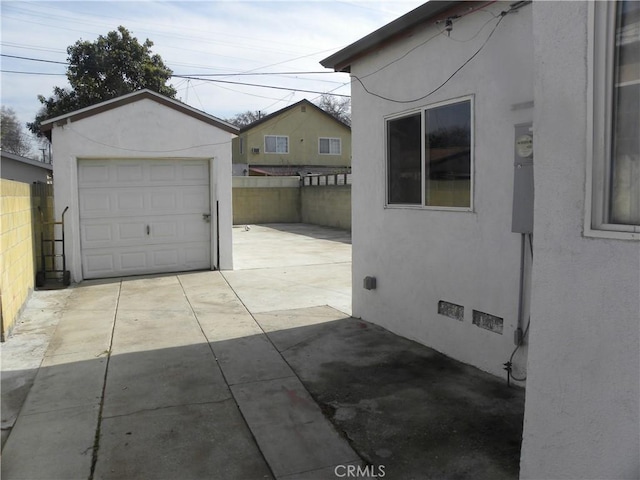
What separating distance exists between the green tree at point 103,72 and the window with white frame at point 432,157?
21.1 m

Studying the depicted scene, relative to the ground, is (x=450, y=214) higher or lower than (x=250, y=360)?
higher

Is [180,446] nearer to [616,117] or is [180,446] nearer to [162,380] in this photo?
[162,380]

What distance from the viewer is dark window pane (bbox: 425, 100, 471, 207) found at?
206 inches

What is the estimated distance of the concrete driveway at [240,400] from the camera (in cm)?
352

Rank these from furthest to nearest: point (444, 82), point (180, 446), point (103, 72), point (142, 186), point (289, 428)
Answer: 1. point (103, 72)
2. point (142, 186)
3. point (444, 82)
4. point (289, 428)
5. point (180, 446)

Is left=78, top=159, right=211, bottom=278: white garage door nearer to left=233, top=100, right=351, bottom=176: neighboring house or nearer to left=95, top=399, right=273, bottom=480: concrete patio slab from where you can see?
left=95, top=399, right=273, bottom=480: concrete patio slab

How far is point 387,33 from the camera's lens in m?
5.89

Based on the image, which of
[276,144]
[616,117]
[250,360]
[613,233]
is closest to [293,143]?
[276,144]

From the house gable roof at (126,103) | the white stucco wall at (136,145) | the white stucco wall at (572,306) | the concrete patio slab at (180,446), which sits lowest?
the concrete patio slab at (180,446)

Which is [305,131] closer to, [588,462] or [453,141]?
[453,141]

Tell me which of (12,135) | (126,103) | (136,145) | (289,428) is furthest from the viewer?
(12,135)

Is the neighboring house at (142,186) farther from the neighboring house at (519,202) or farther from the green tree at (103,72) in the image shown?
the green tree at (103,72)

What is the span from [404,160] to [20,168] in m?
15.8

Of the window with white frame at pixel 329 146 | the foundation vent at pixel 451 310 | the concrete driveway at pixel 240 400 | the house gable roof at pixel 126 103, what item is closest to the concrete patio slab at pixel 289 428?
the concrete driveway at pixel 240 400
